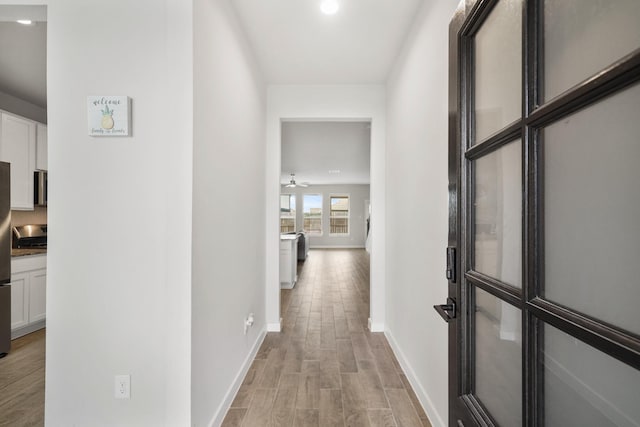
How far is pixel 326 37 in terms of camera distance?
2514mm

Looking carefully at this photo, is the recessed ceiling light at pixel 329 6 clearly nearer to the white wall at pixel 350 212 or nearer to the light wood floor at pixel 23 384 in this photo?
the light wood floor at pixel 23 384

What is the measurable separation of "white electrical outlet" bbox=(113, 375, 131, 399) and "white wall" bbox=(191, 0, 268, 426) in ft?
1.05

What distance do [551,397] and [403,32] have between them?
8.50 ft

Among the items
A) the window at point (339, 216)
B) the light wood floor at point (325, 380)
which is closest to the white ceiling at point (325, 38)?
the light wood floor at point (325, 380)

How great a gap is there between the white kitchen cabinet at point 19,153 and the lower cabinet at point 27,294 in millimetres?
663

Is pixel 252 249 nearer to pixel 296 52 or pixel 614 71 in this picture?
pixel 296 52

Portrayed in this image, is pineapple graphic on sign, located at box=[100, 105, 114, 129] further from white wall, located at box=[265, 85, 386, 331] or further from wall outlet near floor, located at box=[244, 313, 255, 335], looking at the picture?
white wall, located at box=[265, 85, 386, 331]

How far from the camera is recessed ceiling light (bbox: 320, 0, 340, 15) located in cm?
207

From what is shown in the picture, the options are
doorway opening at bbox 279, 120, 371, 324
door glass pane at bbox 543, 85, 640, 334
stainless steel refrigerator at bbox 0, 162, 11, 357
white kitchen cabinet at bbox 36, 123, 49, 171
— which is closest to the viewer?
door glass pane at bbox 543, 85, 640, 334

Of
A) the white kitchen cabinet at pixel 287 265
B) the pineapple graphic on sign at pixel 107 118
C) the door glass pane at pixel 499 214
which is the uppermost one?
the pineapple graphic on sign at pixel 107 118

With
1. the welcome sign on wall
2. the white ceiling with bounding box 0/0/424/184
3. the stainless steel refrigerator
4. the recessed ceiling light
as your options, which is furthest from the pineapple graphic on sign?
the stainless steel refrigerator

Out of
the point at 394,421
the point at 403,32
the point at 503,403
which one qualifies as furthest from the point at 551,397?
the point at 403,32

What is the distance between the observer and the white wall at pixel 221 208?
157 cm

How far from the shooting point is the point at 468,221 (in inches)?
37.2
